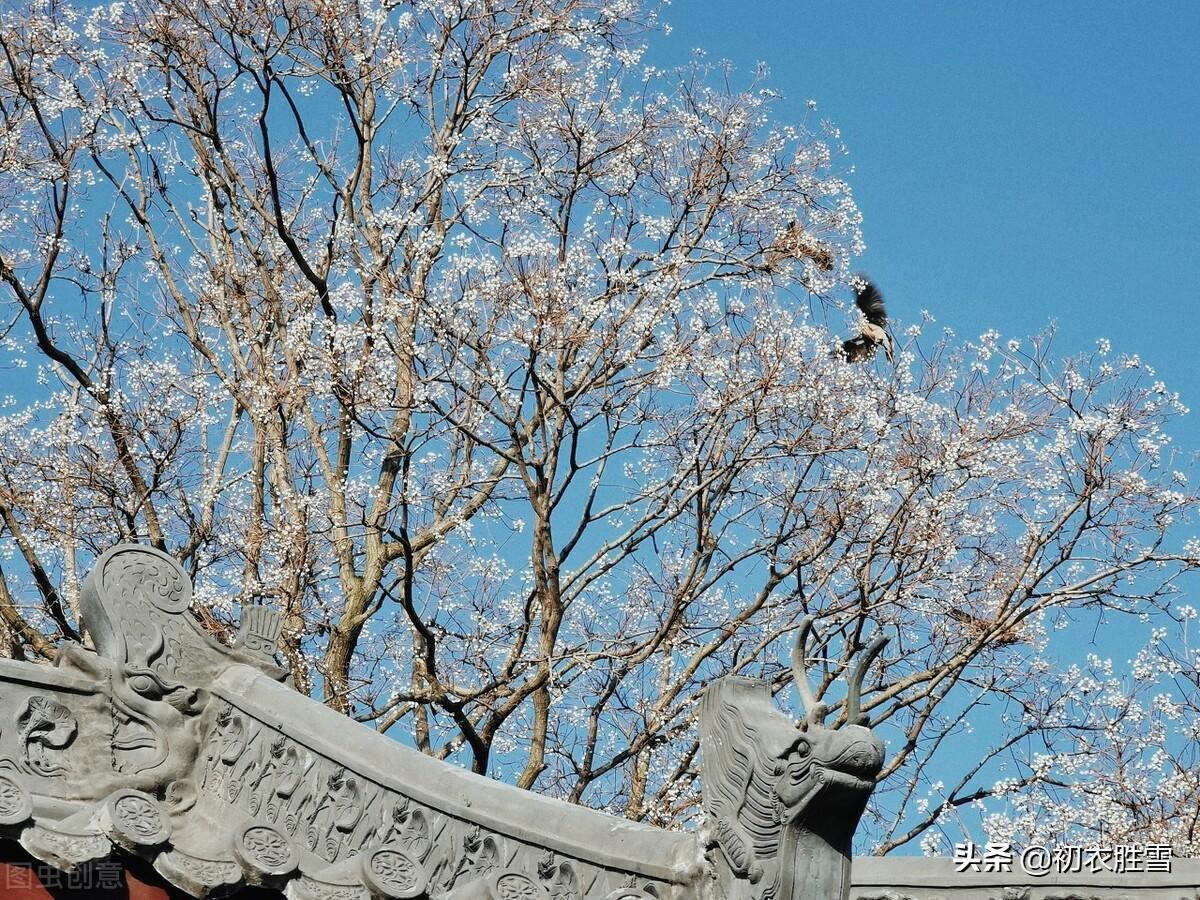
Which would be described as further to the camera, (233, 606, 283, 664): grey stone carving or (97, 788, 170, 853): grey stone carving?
(233, 606, 283, 664): grey stone carving

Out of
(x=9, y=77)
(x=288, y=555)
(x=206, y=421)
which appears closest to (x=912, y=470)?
(x=288, y=555)

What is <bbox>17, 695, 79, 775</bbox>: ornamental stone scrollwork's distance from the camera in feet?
20.5

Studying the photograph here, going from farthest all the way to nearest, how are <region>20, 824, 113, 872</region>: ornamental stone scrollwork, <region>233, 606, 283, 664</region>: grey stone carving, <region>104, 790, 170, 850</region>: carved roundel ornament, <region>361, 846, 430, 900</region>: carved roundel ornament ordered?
1. <region>233, 606, 283, 664</region>: grey stone carving
2. <region>361, 846, 430, 900</region>: carved roundel ornament
3. <region>104, 790, 170, 850</region>: carved roundel ornament
4. <region>20, 824, 113, 872</region>: ornamental stone scrollwork

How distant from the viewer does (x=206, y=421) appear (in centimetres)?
1479

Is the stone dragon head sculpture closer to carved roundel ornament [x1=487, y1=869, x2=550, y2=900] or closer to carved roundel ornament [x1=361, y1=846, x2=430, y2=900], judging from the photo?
carved roundel ornament [x1=487, y1=869, x2=550, y2=900]

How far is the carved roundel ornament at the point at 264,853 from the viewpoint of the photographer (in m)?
6.16

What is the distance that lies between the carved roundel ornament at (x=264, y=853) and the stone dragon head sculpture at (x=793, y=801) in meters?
1.65

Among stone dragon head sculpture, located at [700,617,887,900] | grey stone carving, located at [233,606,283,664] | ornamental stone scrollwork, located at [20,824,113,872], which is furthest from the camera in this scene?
grey stone carving, located at [233,606,283,664]

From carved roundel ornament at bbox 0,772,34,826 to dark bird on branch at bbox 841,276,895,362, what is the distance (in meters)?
9.96

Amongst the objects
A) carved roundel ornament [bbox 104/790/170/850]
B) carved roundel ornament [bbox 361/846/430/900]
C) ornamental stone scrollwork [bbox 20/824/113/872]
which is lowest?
ornamental stone scrollwork [bbox 20/824/113/872]

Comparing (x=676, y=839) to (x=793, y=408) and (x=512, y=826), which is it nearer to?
(x=512, y=826)

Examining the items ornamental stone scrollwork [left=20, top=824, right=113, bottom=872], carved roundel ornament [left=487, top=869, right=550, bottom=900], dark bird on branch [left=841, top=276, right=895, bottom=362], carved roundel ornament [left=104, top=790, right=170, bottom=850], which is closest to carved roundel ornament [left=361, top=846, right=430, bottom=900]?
carved roundel ornament [left=487, top=869, right=550, bottom=900]

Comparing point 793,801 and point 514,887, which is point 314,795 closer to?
point 514,887

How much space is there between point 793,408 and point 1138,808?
437cm
